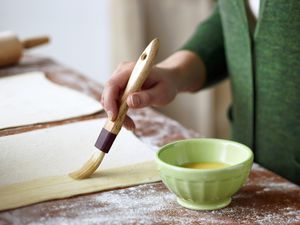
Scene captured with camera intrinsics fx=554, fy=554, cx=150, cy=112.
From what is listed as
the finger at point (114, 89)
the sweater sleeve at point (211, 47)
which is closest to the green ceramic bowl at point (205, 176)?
the finger at point (114, 89)

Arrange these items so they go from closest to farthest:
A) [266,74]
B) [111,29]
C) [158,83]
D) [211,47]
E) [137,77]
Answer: [137,77]
[158,83]
[266,74]
[211,47]
[111,29]

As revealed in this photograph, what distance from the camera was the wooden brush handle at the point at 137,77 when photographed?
2.67ft

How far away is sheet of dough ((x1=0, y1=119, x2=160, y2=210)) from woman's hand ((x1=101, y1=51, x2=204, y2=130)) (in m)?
0.07

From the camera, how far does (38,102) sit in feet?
3.95

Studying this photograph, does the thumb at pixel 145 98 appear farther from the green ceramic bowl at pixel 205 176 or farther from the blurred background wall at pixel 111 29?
the blurred background wall at pixel 111 29

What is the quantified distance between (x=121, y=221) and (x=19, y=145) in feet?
1.03

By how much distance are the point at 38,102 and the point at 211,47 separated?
1.43 ft

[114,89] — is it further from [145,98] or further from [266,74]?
[266,74]

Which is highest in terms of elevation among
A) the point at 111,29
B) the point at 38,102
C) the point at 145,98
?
the point at 145,98

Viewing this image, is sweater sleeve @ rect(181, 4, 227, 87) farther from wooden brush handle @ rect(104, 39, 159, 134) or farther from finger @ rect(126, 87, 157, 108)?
wooden brush handle @ rect(104, 39, 159, 134)

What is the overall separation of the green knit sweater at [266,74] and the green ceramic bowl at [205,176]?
330 mm

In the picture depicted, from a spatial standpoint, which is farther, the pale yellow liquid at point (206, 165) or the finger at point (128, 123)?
the finger at point (128, 123)

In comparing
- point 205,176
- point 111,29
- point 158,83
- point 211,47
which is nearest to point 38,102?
point 158,83

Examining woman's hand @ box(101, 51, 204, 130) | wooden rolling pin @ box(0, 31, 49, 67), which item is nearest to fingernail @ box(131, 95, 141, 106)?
woman's hand @ box(101, 51, 204, 130)
